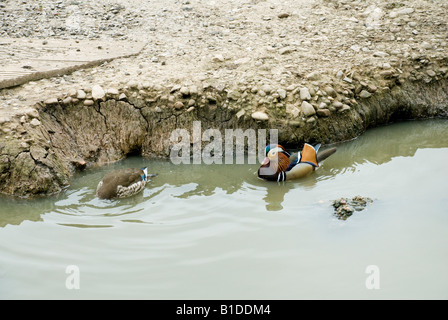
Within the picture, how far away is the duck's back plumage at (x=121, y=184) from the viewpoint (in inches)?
237

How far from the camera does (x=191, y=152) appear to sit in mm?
7227

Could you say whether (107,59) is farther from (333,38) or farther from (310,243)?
(310,243)

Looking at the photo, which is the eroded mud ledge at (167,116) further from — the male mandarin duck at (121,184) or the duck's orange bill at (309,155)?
the male mandarin duck at (121,184)

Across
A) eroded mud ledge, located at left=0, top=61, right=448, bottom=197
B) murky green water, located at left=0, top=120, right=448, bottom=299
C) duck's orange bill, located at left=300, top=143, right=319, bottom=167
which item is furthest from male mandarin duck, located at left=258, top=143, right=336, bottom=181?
eroded mud ledge, located at left=0, top=61, right=448, bottom=197

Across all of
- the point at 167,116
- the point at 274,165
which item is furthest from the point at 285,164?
the point at 167,116

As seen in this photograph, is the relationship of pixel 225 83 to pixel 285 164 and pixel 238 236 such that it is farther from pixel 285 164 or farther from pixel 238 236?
pixel 238 236

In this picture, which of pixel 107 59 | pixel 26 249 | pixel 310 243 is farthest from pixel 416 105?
pixel 26 249

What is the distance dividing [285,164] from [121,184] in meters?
2.01

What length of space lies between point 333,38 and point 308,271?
5145mm

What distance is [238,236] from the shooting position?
5.13 m

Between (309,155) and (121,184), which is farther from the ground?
(309,155)

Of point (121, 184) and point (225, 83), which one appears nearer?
point (121, 184)

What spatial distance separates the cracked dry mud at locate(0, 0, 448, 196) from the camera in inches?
271

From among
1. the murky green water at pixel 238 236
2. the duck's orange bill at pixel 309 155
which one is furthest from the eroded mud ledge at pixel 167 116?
the duck's orange bill at pixel 309 155
